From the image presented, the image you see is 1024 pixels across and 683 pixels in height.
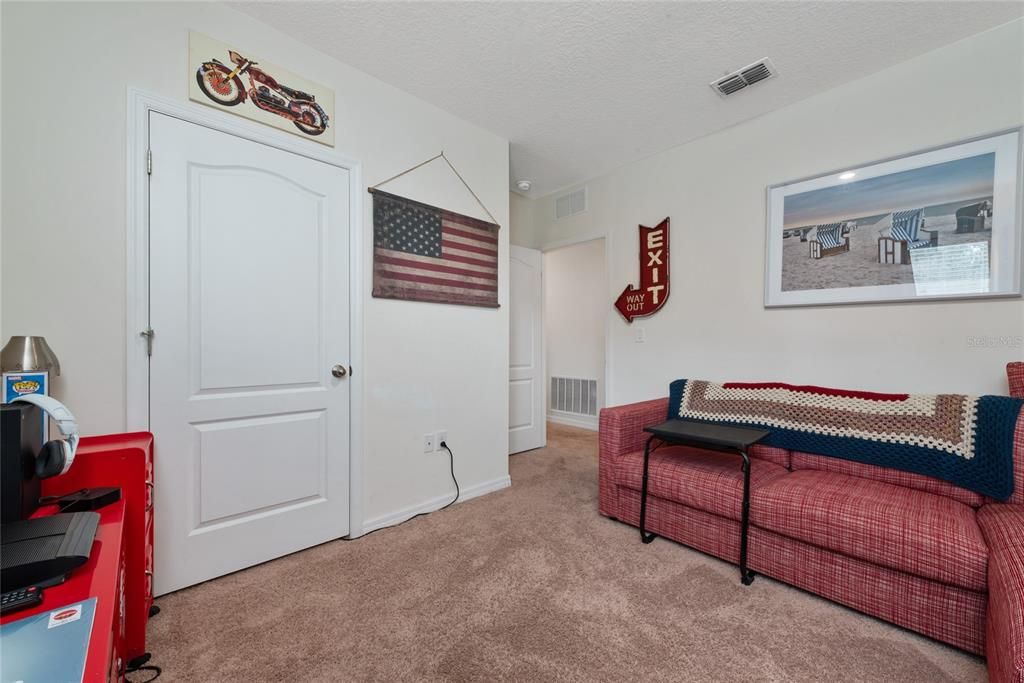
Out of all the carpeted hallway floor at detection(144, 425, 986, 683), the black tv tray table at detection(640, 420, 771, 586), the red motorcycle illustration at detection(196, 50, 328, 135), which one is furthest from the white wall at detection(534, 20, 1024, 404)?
the red motorcycle illustration at detection(196, 50, 328, 135)

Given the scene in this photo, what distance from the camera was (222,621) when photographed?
1526 millimetres

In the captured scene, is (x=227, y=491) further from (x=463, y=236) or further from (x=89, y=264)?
(x=463, y=236)

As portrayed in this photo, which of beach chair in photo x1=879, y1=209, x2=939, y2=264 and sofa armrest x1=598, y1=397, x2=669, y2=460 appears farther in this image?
sofa armrest x1=598, y1=397, x2=669, y2=460

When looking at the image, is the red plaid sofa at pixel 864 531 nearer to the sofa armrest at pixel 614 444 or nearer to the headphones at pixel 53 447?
the sofa armrest at pixel 614 444

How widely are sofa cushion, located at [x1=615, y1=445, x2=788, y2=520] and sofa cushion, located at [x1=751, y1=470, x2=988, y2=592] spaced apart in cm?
9

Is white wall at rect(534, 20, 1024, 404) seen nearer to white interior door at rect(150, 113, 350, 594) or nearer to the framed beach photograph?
the framed beach photograph

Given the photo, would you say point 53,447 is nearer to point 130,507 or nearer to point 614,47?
point 130,507

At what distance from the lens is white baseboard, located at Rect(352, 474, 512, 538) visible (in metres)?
2.26

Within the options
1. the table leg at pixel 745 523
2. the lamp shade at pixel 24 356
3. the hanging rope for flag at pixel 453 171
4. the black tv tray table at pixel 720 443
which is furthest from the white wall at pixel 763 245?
the lamp shade at pixel 24 356

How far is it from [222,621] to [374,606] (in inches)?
22.2

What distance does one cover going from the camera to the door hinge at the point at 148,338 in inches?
64.3

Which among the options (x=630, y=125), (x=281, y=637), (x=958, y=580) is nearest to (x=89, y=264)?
(x=281, y=637)

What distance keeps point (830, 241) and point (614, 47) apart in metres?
1.68

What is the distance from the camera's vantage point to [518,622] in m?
1.52
